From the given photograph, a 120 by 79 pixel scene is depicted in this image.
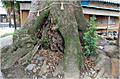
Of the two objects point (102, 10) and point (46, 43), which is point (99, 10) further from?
point (46, 43)

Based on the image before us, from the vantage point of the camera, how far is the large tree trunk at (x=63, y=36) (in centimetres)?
280

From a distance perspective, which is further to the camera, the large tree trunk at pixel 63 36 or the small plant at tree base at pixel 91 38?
the small plant at tree base at pixel 91 38

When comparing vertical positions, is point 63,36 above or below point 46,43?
above

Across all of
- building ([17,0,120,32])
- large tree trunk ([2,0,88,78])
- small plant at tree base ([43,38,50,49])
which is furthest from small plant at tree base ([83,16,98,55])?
building ([17,0,120,32])

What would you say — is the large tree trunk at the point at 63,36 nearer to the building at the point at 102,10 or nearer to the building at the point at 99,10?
the building at the point at 99,10

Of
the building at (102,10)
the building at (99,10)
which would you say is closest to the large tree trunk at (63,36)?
the building at (99,10)

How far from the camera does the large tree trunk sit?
2801mm

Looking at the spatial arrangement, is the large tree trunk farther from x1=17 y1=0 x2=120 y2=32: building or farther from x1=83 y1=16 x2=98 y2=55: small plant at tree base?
x1=17 y1=0 x2=120 y2=32: building

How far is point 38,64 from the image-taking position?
9.91ft

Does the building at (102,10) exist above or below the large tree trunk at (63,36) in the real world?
above

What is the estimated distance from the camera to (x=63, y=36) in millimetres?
3053

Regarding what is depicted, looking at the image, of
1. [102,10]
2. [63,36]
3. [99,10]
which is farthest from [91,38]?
[102,10]

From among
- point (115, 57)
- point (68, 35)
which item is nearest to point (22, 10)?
point (68, 35)

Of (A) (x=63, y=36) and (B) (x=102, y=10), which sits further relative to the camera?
(B) (x=102, y=10)
